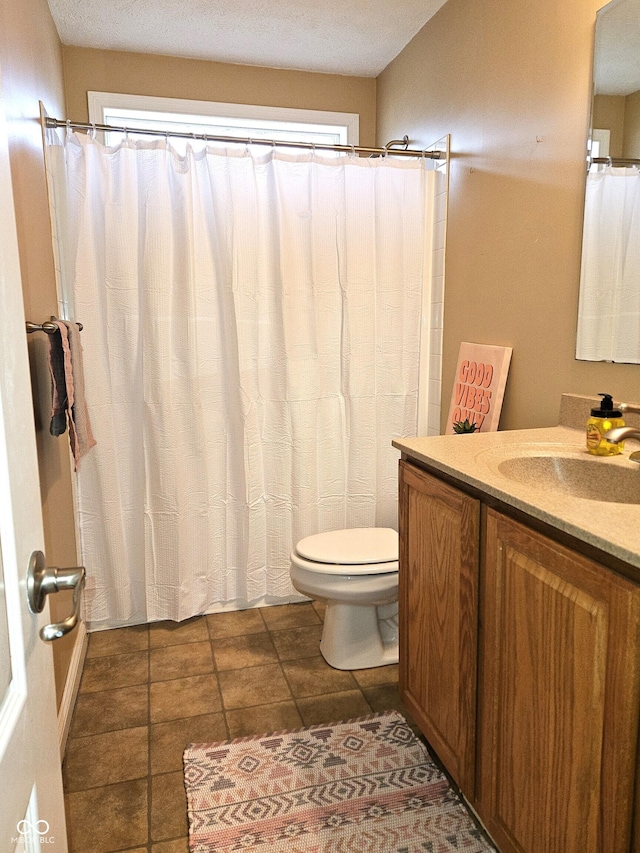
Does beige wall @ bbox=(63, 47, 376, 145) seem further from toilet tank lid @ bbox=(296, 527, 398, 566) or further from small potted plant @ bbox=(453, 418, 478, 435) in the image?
toilet tank lid @ bbox=(296, 527, 398, 566)

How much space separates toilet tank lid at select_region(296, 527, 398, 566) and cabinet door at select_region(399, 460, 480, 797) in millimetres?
347

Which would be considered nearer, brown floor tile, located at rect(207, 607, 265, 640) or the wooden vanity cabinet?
the wooden vanity cabinet

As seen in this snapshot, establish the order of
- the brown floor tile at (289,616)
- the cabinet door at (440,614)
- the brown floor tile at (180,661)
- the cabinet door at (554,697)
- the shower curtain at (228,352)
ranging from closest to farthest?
1. the cabinet door at (554,697)
2. the cabinet door at (440,614)
3. the brown floor tile at (180,661)
4. the shower curtain at (228,352)
5. the brown floor tile at (289,616)

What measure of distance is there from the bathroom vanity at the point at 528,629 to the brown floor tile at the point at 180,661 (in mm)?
832

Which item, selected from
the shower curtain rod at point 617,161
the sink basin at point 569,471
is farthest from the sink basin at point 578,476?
the shower curtain rod at point 617,161

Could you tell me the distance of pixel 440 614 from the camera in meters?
1.55

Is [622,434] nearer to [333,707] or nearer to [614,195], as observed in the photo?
[614,195]

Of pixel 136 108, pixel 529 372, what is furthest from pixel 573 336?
pixel 136 108

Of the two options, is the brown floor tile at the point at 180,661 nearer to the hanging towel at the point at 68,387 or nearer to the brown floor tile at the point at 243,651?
the brown floor tile at the point at 243,651

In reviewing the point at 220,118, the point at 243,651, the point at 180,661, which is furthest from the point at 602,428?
the point at 220,118

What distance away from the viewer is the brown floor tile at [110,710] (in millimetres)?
1953

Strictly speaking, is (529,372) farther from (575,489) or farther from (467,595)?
(467,595)

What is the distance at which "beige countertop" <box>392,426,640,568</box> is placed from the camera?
985 mm

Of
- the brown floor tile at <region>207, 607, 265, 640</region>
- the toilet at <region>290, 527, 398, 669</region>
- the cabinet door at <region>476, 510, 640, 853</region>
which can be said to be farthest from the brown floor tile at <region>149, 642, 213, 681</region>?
the cabinet door at <region>476, 510, 640, 853</region>
